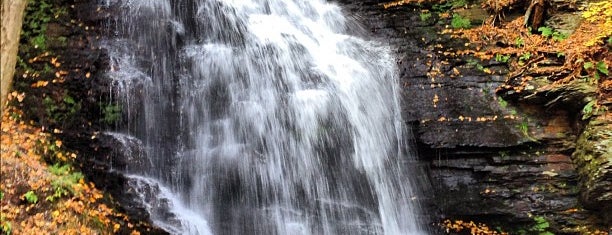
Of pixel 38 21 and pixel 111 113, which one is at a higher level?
pixel 38 21

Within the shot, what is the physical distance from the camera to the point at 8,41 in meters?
4.21

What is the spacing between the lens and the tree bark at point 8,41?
4.14m

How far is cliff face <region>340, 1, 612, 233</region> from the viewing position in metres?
7.79

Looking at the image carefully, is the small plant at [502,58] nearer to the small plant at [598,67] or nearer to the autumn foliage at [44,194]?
the small plant at [598,67]

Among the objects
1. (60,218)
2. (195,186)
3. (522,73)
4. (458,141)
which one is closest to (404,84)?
(458,141)

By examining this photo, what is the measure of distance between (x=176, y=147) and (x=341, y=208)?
2863 mm

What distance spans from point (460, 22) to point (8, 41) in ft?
28.6

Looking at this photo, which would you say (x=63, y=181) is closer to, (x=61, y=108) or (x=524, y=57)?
(x=61, y=108)

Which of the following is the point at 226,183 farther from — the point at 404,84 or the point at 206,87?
the point at 404,84

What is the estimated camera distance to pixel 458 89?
914 cm

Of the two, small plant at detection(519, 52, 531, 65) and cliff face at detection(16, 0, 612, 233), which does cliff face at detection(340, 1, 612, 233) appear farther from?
small plant at detection(519, 52, 531, 65)

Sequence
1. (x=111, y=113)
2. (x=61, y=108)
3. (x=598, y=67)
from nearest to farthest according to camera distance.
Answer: (x=61, y=108), (x=111, y=113), (x=598, y=67)

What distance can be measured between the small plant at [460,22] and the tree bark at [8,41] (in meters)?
8.42

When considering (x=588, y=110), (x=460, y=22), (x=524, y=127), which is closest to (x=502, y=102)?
(x=524, y=127)
